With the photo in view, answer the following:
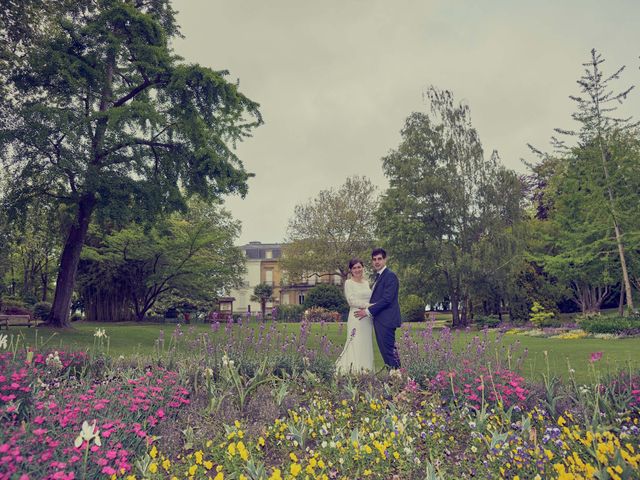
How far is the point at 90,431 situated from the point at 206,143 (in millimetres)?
15511

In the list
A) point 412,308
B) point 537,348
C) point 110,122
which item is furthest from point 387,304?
point 412,308

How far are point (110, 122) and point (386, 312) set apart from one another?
12699 millimetres

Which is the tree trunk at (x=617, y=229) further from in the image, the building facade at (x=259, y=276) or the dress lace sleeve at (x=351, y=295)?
the building facade at (x=259, y=276)

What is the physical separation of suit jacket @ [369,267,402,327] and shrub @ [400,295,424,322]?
27.9 m

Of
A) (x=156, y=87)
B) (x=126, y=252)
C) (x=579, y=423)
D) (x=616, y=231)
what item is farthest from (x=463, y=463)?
(x=126, y=252)

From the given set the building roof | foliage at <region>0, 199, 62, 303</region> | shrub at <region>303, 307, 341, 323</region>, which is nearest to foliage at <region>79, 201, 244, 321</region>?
foliage at <region>0, 199, 62, 303</region>

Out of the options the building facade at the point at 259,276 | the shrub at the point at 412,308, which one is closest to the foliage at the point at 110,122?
the shrub at the point at 412,308

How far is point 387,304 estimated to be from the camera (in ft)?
24.7

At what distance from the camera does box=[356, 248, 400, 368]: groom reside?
293 inches

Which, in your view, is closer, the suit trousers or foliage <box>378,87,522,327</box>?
the suit trousers

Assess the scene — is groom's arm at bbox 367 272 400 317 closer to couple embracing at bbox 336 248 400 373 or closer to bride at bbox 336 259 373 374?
couple embracing at bbox 336 248 400 373

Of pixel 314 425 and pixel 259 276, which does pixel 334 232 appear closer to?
pixel 259 276

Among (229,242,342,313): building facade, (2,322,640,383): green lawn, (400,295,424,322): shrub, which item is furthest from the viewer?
(229,242,342,313): building facade

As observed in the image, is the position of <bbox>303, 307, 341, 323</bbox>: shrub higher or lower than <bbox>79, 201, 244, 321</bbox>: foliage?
lower
